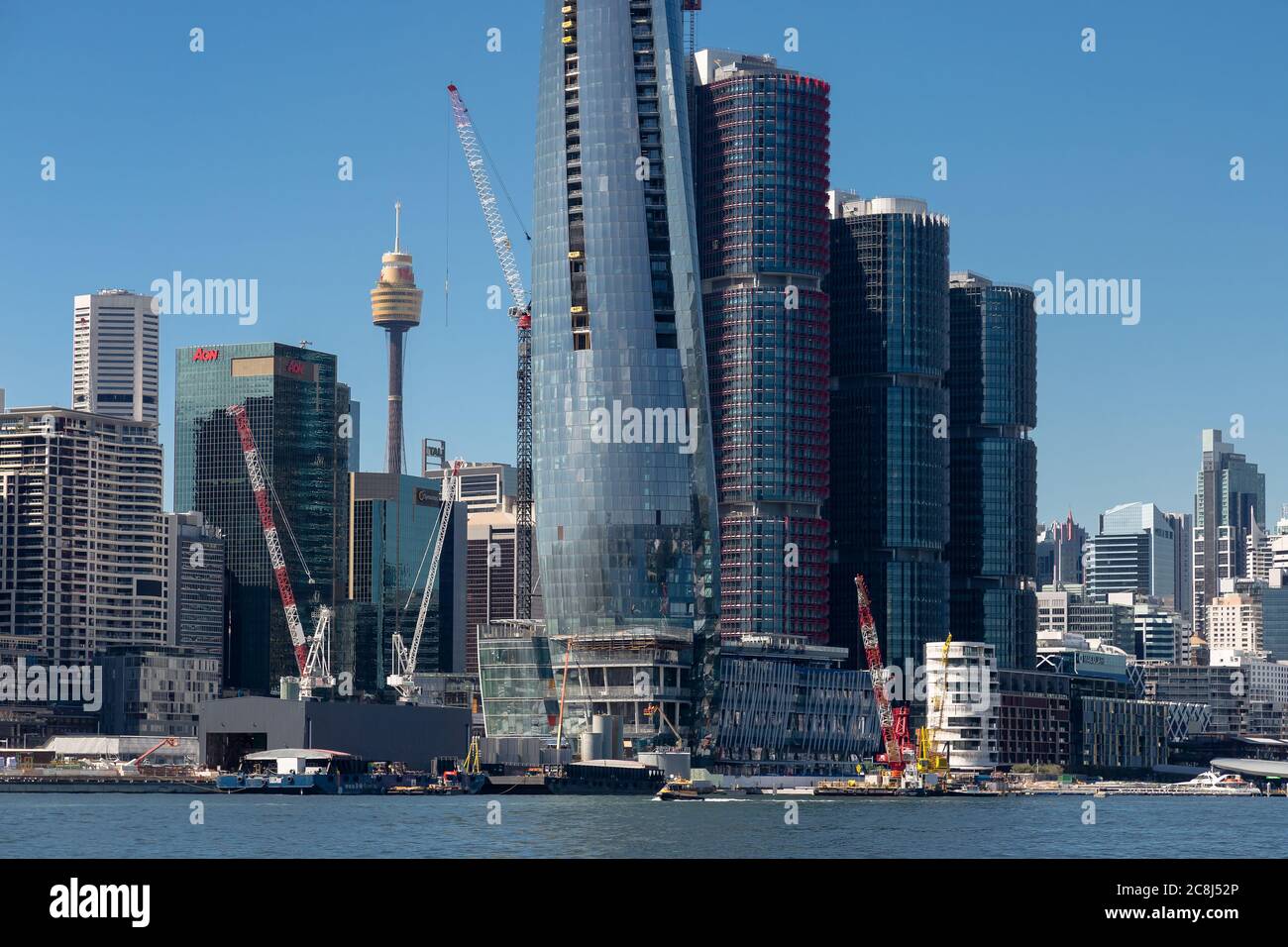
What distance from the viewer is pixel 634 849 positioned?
128000 mm
